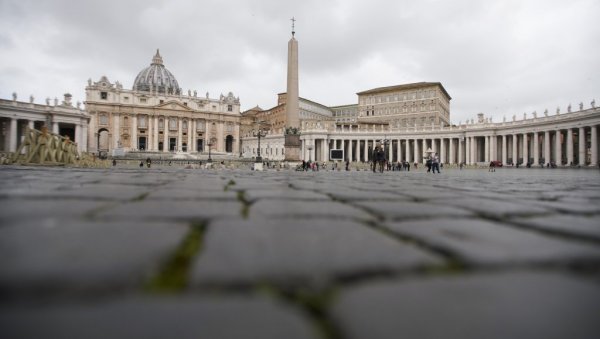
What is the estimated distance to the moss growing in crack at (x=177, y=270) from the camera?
932mm

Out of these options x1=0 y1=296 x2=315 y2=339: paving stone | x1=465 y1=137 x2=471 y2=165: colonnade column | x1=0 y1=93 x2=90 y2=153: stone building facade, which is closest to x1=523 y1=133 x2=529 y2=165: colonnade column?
x1=465 y1=137 x2=471 y2=165: colonnade column

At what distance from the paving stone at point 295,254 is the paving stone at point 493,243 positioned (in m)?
0.20

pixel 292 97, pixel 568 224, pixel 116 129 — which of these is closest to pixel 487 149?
pixel 292 97

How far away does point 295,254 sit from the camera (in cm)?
126

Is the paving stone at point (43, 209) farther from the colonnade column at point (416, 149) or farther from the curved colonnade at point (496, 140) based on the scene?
the colonnade column at point (416, 149)

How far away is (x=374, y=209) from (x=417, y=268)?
1575mm

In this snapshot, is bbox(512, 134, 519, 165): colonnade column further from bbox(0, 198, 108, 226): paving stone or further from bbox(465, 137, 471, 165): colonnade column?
bbox(0, 198, 108, 226): paving stone

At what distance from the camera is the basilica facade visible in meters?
68.8

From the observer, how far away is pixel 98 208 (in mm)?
2379

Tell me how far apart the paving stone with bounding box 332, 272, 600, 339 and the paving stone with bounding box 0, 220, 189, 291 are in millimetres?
645

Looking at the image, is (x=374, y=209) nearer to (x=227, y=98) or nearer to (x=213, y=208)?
(x=213, y=208)

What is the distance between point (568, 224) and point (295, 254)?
6.20 ft

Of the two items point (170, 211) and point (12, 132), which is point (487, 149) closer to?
point (170, 211)

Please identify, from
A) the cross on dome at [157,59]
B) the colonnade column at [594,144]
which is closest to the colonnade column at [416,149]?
the colonnade column at [594,144]
